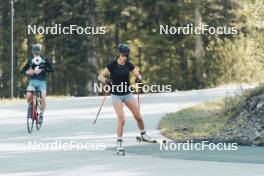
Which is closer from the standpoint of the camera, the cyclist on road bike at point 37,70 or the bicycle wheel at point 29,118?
the bicycle wheel at point 29,118

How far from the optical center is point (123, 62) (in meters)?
14.3

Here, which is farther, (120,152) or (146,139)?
(146,139)

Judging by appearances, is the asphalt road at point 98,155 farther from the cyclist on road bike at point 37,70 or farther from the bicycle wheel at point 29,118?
the cyclist on road bike at point 37,70

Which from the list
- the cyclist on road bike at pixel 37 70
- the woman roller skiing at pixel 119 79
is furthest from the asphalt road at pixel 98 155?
the cyclist on road bike at pixel 37 70

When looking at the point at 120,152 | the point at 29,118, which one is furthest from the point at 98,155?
the point at 29,118

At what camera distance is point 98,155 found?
14.2 metres

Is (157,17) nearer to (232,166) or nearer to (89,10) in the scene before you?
(89,10)

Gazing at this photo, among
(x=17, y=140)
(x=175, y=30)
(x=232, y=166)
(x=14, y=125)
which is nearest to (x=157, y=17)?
(x=175, y=30)

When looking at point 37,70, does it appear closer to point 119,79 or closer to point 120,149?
point 119,79

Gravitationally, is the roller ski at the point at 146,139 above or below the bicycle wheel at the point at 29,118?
below

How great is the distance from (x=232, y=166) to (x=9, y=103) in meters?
16.6

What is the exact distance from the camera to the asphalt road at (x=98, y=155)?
1233cm

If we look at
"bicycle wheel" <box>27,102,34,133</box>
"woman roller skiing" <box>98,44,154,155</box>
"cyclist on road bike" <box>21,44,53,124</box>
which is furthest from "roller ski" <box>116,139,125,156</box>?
"cyclist on road bike" <box>21,44,53,124</box>

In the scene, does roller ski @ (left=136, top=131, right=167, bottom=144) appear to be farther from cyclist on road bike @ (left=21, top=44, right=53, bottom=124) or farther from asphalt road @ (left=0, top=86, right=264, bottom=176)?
cyclist on road bike @ (left=21, top=44, right=53, bottom=124)
